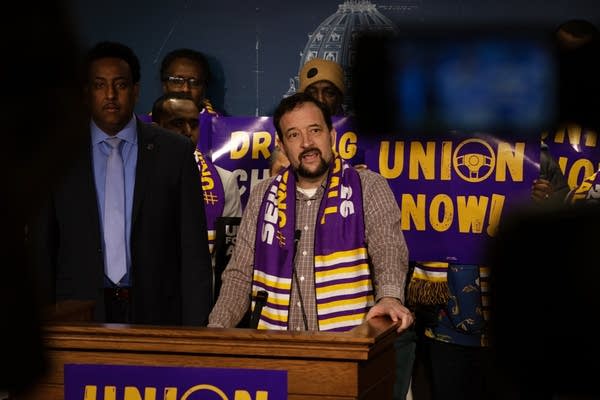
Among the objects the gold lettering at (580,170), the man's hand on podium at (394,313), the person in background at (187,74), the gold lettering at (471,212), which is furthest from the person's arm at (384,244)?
the person in background at (187,74)

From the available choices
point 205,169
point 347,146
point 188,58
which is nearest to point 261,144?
point 205,169

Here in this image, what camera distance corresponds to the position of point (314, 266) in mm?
2879

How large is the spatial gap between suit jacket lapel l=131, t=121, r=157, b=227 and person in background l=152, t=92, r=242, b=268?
87cm

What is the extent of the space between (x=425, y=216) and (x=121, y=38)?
2.34 metres

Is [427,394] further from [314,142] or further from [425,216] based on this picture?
[314,142]

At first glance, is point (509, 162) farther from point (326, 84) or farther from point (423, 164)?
point (326, 84)

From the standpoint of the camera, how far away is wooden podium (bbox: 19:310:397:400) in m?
2.00

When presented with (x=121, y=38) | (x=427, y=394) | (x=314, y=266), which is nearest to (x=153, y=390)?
(x=314, y=266)

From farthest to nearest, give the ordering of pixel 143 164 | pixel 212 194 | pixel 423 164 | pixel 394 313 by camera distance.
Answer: pixel 212 194 → pixel 423 164 → pixel 143 164 → pixel 394 313

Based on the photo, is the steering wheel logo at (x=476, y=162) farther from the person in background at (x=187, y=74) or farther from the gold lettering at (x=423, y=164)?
the person in background at (x=187, y=74)

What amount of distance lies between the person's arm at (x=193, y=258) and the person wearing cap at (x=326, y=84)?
46.7 inches

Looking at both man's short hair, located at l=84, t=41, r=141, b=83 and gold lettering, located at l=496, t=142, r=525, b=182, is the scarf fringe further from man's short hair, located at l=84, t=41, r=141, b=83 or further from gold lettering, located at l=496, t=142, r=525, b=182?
man's short hair, located at l=84, t=41, r=141, b=83

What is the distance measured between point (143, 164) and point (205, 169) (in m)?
1.00

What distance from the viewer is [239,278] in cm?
293
